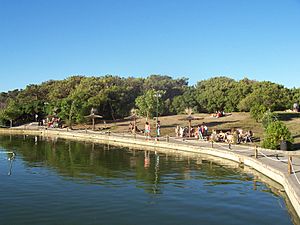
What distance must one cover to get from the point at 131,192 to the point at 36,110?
5025 centimetres

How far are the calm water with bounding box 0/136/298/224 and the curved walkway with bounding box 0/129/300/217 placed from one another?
28.1 inches

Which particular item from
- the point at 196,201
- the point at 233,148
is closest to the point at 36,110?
the point at 233,148

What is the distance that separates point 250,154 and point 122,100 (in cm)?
4456

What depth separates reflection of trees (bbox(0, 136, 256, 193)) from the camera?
17.1 meters

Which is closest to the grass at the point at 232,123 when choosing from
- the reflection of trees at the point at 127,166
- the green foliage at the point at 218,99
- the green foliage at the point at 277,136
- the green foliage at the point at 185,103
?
the green foliage at the point at 277,136

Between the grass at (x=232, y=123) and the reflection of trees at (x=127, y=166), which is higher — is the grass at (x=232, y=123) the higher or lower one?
the higher one

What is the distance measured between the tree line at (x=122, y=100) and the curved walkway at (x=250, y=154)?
9219mm

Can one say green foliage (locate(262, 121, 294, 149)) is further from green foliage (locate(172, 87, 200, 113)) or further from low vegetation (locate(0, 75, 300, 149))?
green foliage (locate(172, 87, 200, 113))

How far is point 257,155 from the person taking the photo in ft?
65.1

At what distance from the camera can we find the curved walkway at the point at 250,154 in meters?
13.3

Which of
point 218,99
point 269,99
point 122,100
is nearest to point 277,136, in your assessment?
point 269,99

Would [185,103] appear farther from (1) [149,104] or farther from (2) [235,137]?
(2) [235,137]

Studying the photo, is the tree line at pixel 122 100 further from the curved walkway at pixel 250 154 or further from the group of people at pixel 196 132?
the curved walkway at pixel 250 154

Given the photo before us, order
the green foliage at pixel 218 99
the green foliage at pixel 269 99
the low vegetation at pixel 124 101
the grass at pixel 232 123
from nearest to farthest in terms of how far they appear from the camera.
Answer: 1. the grass at pixel 232 123
2. the green foliage at pixel 269 99
3. the low vegetation at pixel 124 101
4. the green foliage at pixel 218 99
